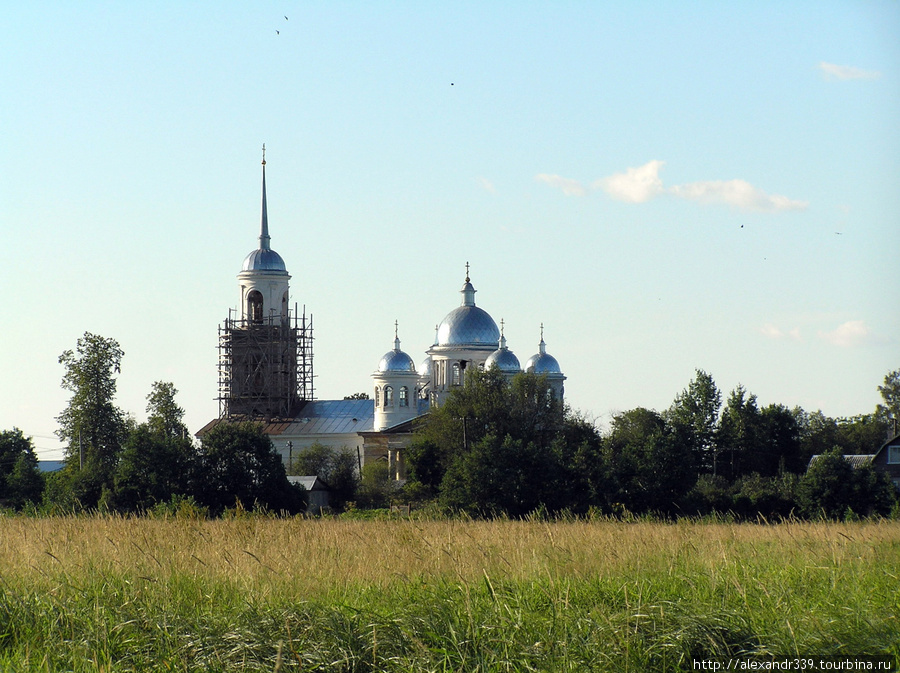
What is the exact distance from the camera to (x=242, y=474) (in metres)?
41.0

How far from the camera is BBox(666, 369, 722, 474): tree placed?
69.5 meters

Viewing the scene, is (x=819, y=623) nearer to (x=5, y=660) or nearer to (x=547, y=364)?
(x=5, y=660)

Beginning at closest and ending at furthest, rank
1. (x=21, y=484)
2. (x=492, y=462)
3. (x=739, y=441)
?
(x=492, y=462)
(x=21, y=484)
(x=739, y=441)

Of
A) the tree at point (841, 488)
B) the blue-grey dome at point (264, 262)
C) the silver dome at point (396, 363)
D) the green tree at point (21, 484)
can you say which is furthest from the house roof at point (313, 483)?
the blue-grey dome at point (264, 262)

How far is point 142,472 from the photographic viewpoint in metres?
39.0

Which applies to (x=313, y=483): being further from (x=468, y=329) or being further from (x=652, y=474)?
(x=468, y=329)

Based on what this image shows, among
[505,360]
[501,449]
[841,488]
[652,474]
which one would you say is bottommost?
[841,488]

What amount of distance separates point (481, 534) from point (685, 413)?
6113 centimetres

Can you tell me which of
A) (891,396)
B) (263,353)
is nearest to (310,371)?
(263,353)

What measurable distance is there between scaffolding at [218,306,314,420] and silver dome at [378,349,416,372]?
17.2 feet

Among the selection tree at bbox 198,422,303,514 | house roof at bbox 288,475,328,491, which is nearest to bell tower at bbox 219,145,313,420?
house roof at bbox 288,475,328,491

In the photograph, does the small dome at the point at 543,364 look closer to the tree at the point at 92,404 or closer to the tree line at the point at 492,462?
the tree line at the point at 492,462

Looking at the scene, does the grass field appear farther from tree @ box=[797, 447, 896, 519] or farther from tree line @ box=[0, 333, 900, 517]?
tree @ box=[797, 447, 896, 519]

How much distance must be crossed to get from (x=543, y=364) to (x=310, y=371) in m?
14.8
